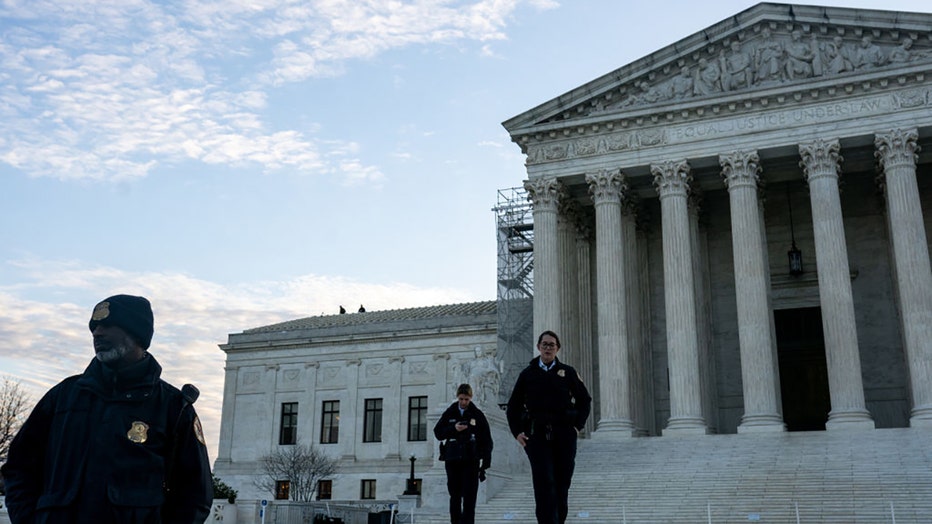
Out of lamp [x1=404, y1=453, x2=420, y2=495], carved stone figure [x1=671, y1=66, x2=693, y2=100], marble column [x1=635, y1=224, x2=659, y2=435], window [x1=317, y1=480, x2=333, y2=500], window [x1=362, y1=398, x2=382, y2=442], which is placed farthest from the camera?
window [x1=362, y1=398, x2=382, y2=442]

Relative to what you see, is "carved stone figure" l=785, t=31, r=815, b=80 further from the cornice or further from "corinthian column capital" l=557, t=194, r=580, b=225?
"corinthian column capital" l=557, t=194, r=580, b=225

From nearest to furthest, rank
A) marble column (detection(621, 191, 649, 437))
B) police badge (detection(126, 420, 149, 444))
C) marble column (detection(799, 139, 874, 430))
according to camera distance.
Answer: police badge (detection(126, 420, 149, 444))
marble column (detection(799, 139, 874, 430))
marble column (detection(621, 191, 649, 437))

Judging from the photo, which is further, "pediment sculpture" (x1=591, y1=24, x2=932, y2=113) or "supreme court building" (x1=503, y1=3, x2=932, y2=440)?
"pediment sculpture" (x1=591, y1=24, x2=932, y2=113)

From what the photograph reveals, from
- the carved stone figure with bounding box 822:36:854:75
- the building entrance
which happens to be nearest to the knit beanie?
the carved stone figure with bounding box 822:36:854:75

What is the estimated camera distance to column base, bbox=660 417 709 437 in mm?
30391

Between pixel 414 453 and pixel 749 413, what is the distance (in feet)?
70.4

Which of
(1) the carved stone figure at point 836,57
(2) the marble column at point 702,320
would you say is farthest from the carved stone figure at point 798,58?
(2) the marble column at point 702,320

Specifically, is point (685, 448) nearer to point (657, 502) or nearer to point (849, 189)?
point (657, 502)

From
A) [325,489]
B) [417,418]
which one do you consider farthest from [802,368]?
[325,489]

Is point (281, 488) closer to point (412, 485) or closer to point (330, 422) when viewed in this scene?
point (330, 422)

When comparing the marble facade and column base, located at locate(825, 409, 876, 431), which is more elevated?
the marble facade

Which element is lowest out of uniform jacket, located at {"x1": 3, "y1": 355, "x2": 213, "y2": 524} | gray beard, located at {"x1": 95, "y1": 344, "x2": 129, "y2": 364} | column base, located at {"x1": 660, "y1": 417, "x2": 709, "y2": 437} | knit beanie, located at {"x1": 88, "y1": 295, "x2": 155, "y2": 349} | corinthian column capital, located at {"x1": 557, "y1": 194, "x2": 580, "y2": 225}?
uniform jacket, located at {"x1": 3, "y1": 355, "x2": 213, "y2": 524}

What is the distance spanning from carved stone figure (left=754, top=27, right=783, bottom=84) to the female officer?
75.7ft

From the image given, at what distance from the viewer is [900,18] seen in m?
30.6
